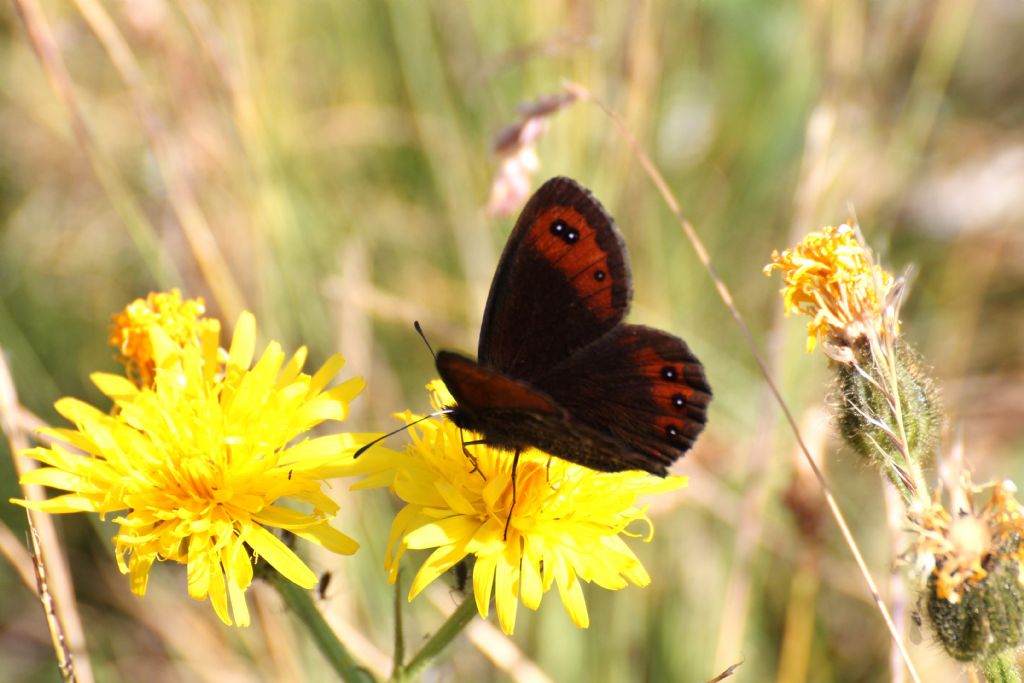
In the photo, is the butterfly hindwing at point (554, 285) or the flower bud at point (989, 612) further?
the butterfly hindwing at point (554, 285)

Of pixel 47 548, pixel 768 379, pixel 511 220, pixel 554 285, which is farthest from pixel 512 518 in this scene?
pixel 511 220

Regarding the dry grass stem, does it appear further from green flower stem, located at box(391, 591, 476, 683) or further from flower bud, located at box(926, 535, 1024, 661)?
flower bud, located at box(926, 535, 1024, 661)

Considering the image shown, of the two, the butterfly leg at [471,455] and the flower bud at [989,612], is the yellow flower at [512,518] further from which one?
the flower bud at [989,612]

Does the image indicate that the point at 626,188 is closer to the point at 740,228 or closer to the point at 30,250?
the point at 740,228

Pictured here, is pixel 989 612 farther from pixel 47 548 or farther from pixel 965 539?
pixel 47 548

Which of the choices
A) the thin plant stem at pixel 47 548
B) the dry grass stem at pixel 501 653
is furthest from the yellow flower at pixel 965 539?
the thin plant stem at pixel 47 548

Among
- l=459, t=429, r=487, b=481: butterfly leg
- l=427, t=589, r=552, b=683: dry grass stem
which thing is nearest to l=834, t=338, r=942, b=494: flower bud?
l=459, t=429, r=487, b=481: butterfly leg
